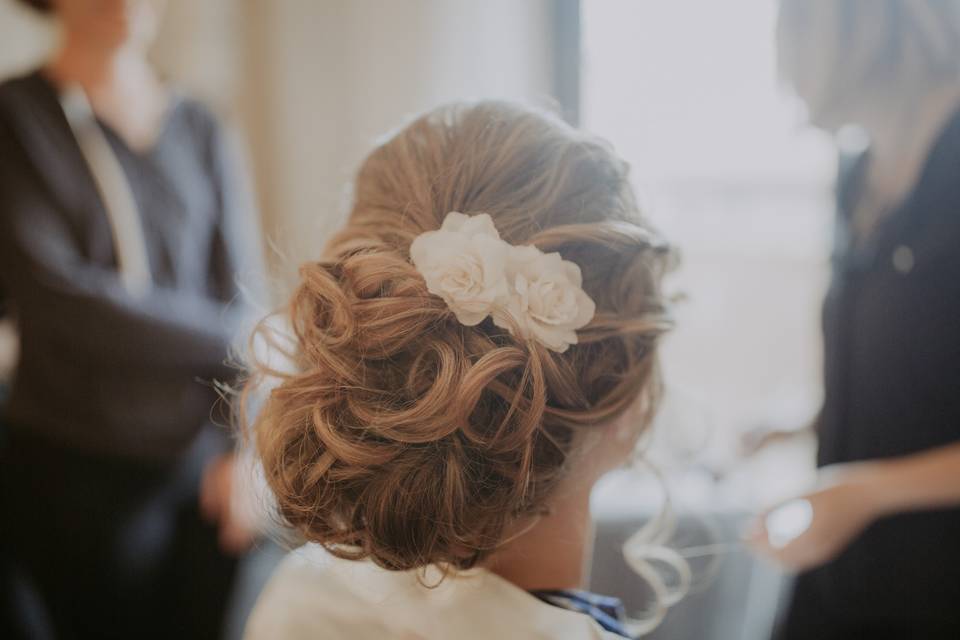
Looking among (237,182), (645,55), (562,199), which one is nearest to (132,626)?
(237,182)

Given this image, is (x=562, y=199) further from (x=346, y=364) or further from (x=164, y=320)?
(x=164, y=320)

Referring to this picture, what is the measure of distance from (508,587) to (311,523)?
0.18 meters

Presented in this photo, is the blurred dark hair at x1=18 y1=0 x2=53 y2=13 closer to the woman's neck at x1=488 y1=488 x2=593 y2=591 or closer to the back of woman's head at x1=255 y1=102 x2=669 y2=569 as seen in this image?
the back of woman's head at x1=255 y1=102 x2=669 y2=569

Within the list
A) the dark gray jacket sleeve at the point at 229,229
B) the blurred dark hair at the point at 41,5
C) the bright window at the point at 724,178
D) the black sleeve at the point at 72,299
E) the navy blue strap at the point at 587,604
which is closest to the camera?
the navy blue strap at the point at 587,604

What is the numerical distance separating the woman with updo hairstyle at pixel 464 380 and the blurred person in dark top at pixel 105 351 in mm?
635

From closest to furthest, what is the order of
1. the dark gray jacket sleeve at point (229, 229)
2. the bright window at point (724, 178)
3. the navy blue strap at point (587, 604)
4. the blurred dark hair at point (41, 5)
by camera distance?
the navy blue strap at point (587, 604), the blurred dark hair at point (41, 5), the dark gray jacket sleeve at point (229, 229), the bright window at point (724, 178)

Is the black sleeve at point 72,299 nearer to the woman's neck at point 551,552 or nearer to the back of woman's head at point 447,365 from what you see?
the back of woman's head at point 447,365

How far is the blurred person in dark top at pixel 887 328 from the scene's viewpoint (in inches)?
36.9

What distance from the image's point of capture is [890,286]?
1008 mm

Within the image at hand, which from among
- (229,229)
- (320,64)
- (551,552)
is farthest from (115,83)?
(551,552)

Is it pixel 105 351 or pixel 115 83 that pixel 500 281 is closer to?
pixel 105 351

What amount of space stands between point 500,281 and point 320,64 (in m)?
1.80

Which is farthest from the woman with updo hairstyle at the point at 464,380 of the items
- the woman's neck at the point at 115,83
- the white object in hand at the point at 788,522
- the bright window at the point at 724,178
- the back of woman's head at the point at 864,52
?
the bright window at the point at 724,178

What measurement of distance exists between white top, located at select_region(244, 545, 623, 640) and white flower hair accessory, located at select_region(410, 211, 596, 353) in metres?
0.22
